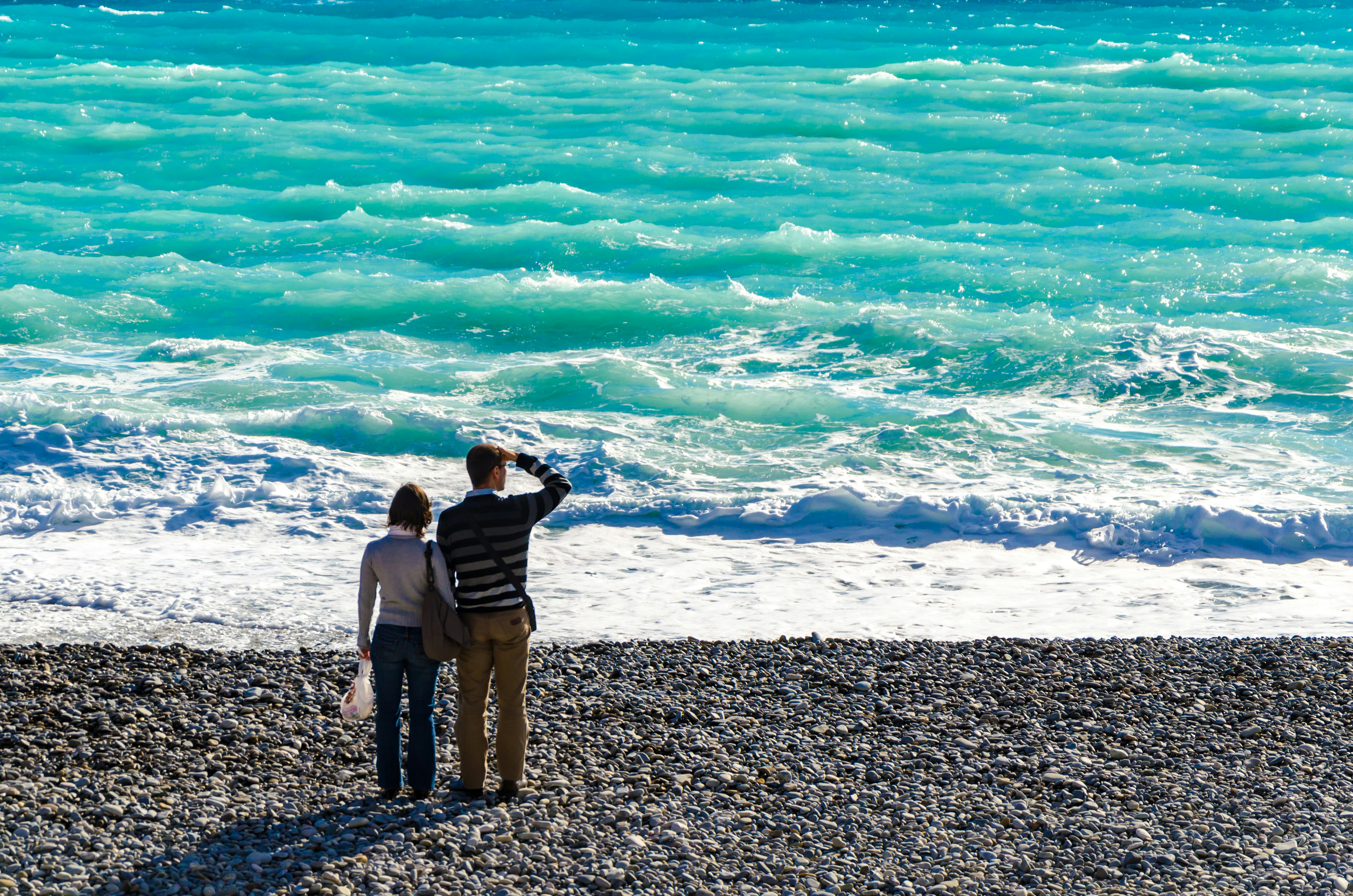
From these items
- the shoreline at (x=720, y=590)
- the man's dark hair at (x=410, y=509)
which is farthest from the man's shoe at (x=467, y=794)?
the shoreline at (x=720, y=590)

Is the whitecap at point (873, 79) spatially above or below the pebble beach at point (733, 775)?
above

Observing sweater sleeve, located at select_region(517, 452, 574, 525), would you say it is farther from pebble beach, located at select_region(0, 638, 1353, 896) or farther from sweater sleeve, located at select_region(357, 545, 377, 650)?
pebble beach, located at select_region(0, 638, 1353, 896)

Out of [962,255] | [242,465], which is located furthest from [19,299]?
[962,255]

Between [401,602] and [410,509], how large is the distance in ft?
1.42

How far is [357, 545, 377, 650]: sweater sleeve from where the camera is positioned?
576 cm

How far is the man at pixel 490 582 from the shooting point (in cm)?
571

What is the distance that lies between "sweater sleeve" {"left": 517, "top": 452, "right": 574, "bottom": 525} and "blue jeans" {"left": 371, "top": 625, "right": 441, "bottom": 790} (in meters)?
0.76

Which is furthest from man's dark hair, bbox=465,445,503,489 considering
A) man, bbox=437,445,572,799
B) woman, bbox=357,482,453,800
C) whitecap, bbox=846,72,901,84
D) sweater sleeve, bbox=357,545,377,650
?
whitecap, bbox=846,72,901,84

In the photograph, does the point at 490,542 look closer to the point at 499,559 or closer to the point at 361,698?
the point at 499,559

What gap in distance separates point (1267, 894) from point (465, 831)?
3544 millimetres

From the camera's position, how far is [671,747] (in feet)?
22.7

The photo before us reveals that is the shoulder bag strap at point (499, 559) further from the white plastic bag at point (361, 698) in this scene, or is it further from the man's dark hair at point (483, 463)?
the white plastic bag at point (361, 698)

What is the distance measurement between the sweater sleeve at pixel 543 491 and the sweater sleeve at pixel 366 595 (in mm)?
741

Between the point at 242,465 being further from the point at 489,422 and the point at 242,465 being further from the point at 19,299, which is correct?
the point at 19,299
